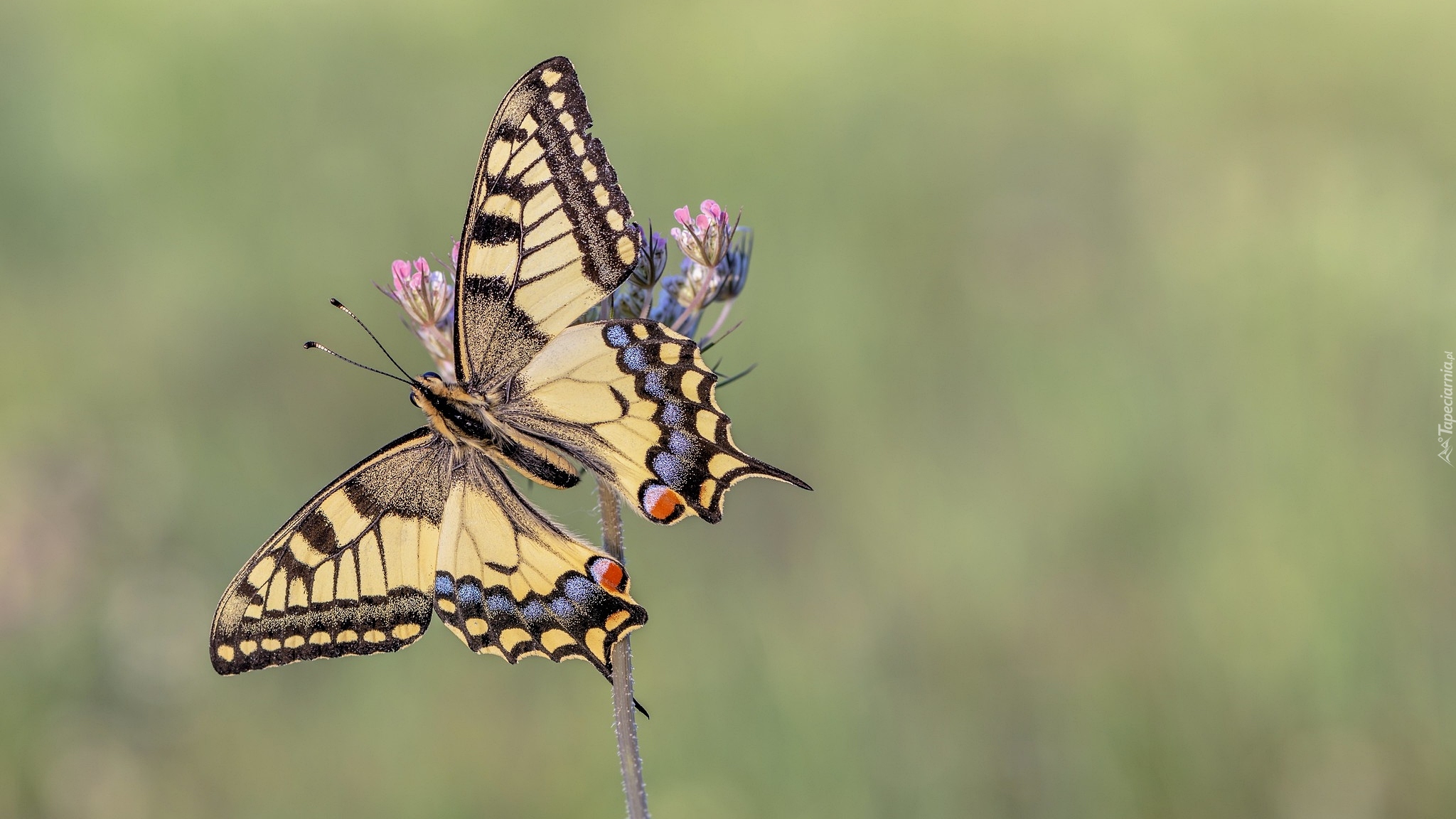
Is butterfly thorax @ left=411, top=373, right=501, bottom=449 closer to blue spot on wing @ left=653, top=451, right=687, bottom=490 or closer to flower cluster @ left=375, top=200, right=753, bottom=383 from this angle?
flower cluster @ left=375, top=200, right=753, bottom=383

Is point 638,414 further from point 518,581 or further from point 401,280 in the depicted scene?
point 401,280

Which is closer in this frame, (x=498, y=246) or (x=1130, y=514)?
(x=498, y=246)

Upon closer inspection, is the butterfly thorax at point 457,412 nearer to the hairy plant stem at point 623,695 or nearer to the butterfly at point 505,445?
the butterfly at point 505,445

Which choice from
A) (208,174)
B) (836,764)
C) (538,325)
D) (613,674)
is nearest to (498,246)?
(538,325)

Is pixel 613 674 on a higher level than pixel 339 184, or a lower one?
lower

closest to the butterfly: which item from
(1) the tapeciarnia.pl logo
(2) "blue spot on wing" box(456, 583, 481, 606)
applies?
(2) "blue spot on wing" box(456, 583, 481, 606)

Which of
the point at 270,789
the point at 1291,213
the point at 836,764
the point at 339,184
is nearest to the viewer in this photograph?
the point at 836,764

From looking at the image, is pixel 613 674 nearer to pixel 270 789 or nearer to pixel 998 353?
pixel 270 789

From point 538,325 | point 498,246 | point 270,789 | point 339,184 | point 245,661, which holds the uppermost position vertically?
point 339,184
